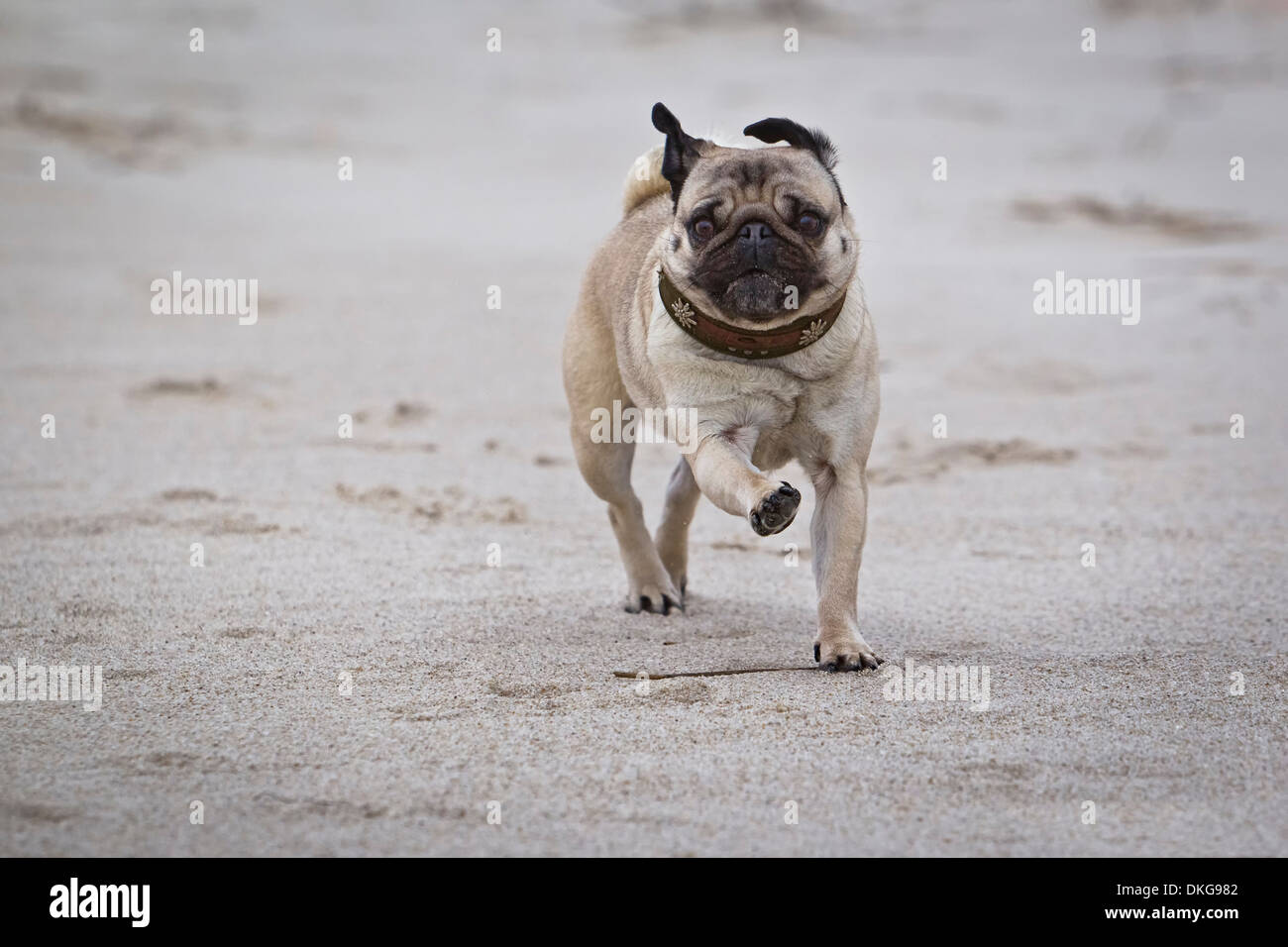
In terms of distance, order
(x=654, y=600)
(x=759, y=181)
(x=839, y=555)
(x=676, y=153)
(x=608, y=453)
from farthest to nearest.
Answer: (x=608, y=453)
(x=654, y=600)
(x=676, y=153)
(x=839, y=555)
(x=759, y=181)

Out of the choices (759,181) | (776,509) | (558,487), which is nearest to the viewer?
(776,509)

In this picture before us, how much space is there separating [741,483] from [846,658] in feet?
2.18

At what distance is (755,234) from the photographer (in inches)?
189

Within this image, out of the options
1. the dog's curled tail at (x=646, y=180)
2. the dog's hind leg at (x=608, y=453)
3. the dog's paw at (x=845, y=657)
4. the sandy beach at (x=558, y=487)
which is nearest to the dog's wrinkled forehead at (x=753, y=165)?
the sandy beach at (x=558, y=487)

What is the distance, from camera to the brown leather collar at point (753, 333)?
489 cm

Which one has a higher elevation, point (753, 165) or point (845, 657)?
point (753, 165)

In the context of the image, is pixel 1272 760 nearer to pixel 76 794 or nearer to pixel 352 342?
pixel 76 794

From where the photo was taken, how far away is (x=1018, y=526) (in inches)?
285

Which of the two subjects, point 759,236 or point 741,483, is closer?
point 741,483

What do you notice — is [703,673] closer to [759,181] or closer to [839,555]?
[839,555]

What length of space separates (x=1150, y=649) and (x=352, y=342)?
744 centimetres

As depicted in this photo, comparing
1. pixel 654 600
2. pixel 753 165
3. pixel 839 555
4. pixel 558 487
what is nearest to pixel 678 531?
pixel 654 600

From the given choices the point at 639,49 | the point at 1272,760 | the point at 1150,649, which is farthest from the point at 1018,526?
the point at 639,49

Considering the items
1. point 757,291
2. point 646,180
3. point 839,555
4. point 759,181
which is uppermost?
point 646,180
